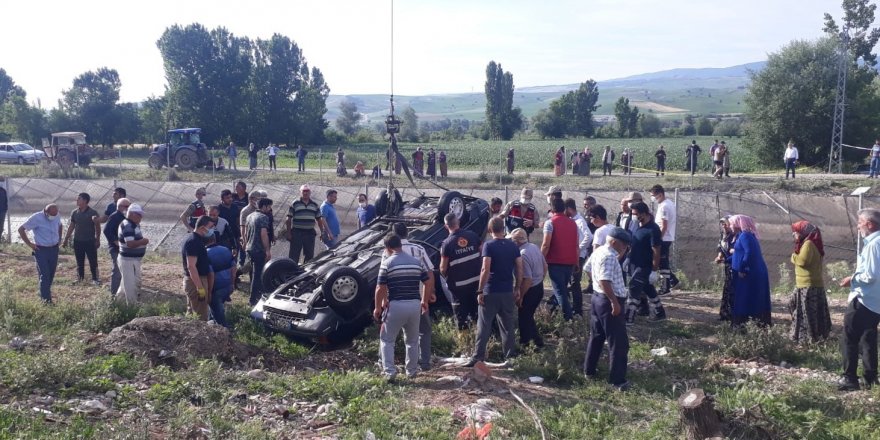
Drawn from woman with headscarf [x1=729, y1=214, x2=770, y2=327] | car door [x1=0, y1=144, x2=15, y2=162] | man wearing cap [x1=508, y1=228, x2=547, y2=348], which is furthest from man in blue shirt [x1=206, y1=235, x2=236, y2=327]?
car door [x1=0, y1=144, x2=15, y2=162]

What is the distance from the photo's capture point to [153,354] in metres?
7.43

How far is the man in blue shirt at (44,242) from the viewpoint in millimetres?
10367

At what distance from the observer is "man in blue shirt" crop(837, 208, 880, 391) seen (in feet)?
21.6

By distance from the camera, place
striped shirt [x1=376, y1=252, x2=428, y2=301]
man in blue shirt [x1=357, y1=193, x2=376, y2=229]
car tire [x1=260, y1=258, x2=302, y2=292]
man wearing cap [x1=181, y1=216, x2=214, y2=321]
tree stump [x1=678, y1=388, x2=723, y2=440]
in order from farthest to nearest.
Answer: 1. man in blue shirt [x1=357, y1=193, x2=376, y2=229]
2. car tire [x1=260, y1=258, x2=302, y2=292]
3. man wearing cap [x1=181, y1=216, x2=214, y2=321]
4. striped shirt [x1=376, y1=252, x2=428, y2=301]
5. tree stump [x1=678, y1=388, x2=723, y2=440]

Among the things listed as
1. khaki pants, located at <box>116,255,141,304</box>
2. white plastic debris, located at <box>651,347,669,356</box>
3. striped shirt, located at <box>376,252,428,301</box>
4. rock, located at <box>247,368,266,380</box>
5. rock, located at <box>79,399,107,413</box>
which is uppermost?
striped shirt, located at <box>376,252,428,301</box>

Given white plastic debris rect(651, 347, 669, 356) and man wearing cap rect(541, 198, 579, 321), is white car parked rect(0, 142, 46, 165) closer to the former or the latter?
man wearing cap rect(541, 198, 579, 321)

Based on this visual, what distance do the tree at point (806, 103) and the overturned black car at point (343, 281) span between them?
29.4 m

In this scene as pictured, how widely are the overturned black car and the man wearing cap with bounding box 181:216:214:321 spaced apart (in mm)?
723

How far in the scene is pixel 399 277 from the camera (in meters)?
7.10

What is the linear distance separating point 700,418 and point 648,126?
83.4 m

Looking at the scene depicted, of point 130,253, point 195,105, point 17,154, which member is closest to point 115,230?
point 130,253

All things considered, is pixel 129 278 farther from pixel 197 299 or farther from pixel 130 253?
pixel 197 299

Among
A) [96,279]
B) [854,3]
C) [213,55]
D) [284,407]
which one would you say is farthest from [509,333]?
[213,55]

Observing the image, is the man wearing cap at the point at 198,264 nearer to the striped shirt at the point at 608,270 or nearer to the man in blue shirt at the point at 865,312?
the striped shirt at the point at 608,270
